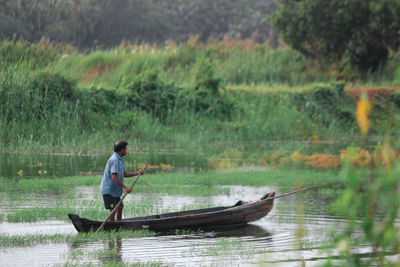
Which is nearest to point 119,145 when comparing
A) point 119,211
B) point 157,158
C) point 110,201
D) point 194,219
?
point 110,201

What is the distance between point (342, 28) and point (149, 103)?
1142 centimetres

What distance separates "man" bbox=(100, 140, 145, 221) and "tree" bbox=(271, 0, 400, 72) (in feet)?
71.6

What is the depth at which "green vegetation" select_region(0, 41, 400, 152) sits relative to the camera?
68.7 ft

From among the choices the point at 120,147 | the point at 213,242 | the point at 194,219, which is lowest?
the point at 213,242

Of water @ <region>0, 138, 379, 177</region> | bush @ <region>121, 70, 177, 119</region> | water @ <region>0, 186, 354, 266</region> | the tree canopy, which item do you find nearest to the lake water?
water @ <region>0, 186, 354, 266</region>

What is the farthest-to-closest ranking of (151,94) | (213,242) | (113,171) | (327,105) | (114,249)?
(327,105) → (151,94) → (113,171) → (213,242) → (114,249)

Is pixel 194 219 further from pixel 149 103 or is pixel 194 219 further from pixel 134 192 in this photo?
pixel 149 103

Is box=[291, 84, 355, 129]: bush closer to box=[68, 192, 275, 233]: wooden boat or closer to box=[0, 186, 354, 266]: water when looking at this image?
box=[0, 186, 354, 266]: water

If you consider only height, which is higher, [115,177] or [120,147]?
[120,147]

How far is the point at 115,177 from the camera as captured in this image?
10664 mm

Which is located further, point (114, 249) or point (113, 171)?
point (113, 171)

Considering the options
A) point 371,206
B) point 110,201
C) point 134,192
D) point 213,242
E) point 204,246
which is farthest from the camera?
point 134,192

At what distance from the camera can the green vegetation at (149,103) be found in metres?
21.0

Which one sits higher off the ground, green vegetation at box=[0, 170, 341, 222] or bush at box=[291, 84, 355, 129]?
bush at box=[291, 84, 355, 129]
